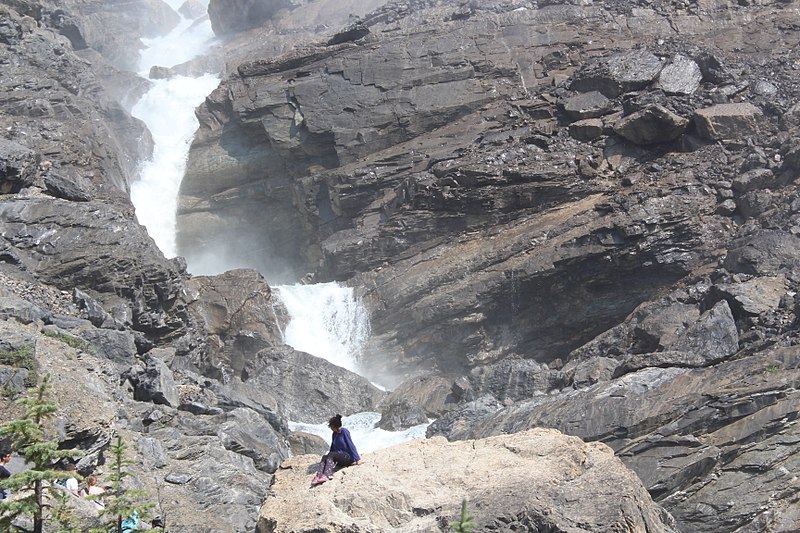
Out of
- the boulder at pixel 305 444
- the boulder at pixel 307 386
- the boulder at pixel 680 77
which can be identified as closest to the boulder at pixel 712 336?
the boulder at pixel 307 386

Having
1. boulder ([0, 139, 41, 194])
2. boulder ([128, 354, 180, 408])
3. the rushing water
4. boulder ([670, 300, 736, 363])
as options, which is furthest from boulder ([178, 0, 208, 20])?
boulder ([128, 354, 180, 408])

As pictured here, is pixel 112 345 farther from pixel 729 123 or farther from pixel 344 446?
pixel 729 123

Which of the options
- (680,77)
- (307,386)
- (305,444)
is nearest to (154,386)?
(305,444)

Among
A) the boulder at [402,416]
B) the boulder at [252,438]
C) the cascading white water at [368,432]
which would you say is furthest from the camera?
the boulder at [402,416]

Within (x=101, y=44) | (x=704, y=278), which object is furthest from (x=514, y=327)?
(x=101, y=44)

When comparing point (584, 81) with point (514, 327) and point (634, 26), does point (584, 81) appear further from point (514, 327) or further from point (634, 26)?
point (514, 327)

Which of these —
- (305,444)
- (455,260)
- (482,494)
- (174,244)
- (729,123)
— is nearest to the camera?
(482,494)

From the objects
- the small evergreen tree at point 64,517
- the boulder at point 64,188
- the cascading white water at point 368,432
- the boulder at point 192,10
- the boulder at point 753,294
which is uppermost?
the boulder at point 192,10

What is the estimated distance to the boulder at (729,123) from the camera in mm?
43000

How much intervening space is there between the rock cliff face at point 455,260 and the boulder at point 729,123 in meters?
0.11

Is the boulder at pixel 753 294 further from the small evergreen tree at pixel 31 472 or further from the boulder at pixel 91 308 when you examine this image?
the small evergreen tree at pixel 31 472

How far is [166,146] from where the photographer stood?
5700cm

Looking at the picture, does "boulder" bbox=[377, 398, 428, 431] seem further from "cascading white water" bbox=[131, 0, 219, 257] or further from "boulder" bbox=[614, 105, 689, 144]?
"cascading white water" bbox=[131, 0, 219, 257]

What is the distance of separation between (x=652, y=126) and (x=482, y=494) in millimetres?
35872
